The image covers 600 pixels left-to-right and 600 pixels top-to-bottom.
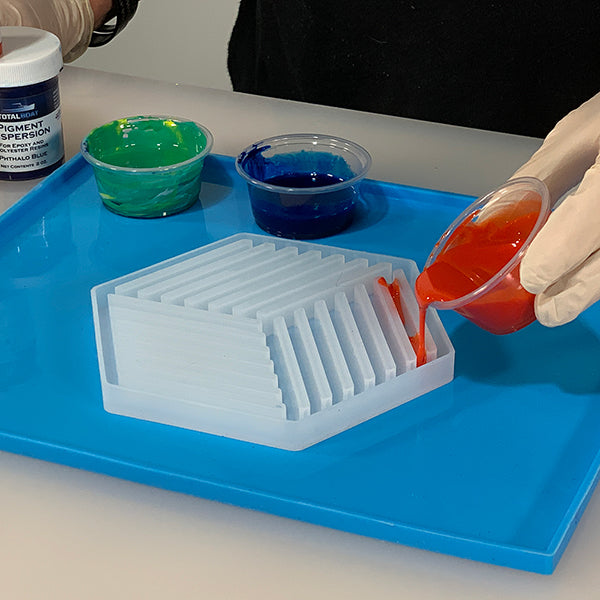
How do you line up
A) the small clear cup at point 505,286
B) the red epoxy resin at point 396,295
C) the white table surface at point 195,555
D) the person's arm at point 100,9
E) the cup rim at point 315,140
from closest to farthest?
the white table surface at point 195,555
the small clear cup at point 505,286
the red epoxy resin at point 396,295
the cup rim at point 315,140
the person's arm at point 100,9

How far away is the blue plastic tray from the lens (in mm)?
821

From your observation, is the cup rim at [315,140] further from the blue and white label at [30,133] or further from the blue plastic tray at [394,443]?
the blue and white label at [30,133]

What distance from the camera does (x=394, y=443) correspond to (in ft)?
2.98

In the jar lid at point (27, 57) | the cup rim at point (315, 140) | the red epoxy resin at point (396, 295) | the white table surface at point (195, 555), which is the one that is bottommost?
the white table surface at point (195, 555)

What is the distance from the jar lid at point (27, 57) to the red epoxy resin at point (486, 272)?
62 cm

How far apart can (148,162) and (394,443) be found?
635 mm

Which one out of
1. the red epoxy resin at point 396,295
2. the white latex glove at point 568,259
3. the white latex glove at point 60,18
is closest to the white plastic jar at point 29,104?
the white latex glove at point 60,18

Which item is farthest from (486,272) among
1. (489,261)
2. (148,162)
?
(148,162)

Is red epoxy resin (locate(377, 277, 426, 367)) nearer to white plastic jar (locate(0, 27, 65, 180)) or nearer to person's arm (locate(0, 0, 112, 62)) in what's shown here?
white plastic jar (locate(0, 27, 65, 180))

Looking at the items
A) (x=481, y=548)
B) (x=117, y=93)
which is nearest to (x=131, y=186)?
(x=117, y=93)

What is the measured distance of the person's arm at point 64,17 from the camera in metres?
1.49

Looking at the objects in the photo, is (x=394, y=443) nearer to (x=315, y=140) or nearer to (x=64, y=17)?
(x=315, y=140)

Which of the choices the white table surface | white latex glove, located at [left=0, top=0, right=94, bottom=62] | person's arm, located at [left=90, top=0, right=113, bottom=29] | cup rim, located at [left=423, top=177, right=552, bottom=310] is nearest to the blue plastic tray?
the white table surface

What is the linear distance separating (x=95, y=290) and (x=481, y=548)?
21.2 inches
